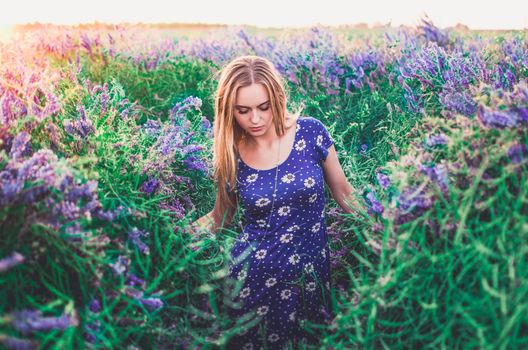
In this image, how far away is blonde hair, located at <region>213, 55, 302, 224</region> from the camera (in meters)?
2.76

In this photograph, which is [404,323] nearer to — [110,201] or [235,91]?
[110,201]

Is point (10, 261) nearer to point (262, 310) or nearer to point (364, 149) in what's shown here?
point (262, 310)

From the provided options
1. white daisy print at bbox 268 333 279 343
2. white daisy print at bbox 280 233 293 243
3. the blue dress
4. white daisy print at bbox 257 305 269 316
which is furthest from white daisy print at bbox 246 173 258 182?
white daisy print at bbox 268 333 279 343

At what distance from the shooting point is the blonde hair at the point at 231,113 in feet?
9.06

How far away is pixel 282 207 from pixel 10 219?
151 centimetres

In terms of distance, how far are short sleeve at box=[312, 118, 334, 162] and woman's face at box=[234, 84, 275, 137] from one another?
1.02 ft

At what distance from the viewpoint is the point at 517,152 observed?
1557 millimetres

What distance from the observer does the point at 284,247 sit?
268cm

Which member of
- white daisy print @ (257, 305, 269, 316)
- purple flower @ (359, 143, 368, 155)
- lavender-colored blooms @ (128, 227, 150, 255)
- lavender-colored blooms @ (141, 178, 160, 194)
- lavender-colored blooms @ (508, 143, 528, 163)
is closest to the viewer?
lavender-colored blooms @ (508, 143, 528, 163)

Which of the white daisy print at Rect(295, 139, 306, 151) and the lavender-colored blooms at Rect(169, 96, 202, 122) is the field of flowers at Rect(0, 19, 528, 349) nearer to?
the lavender-colored blooms at Rect(169, 96, 202, 122)

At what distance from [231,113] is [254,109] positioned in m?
0.17

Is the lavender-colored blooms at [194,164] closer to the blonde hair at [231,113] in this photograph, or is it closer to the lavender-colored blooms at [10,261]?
the blonde hair at [231,113]

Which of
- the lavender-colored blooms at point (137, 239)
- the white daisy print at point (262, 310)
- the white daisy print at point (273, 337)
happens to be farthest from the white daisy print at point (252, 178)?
the lavender-colored blooms at point (137, 239)

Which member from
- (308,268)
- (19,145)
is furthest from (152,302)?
(308,268)
